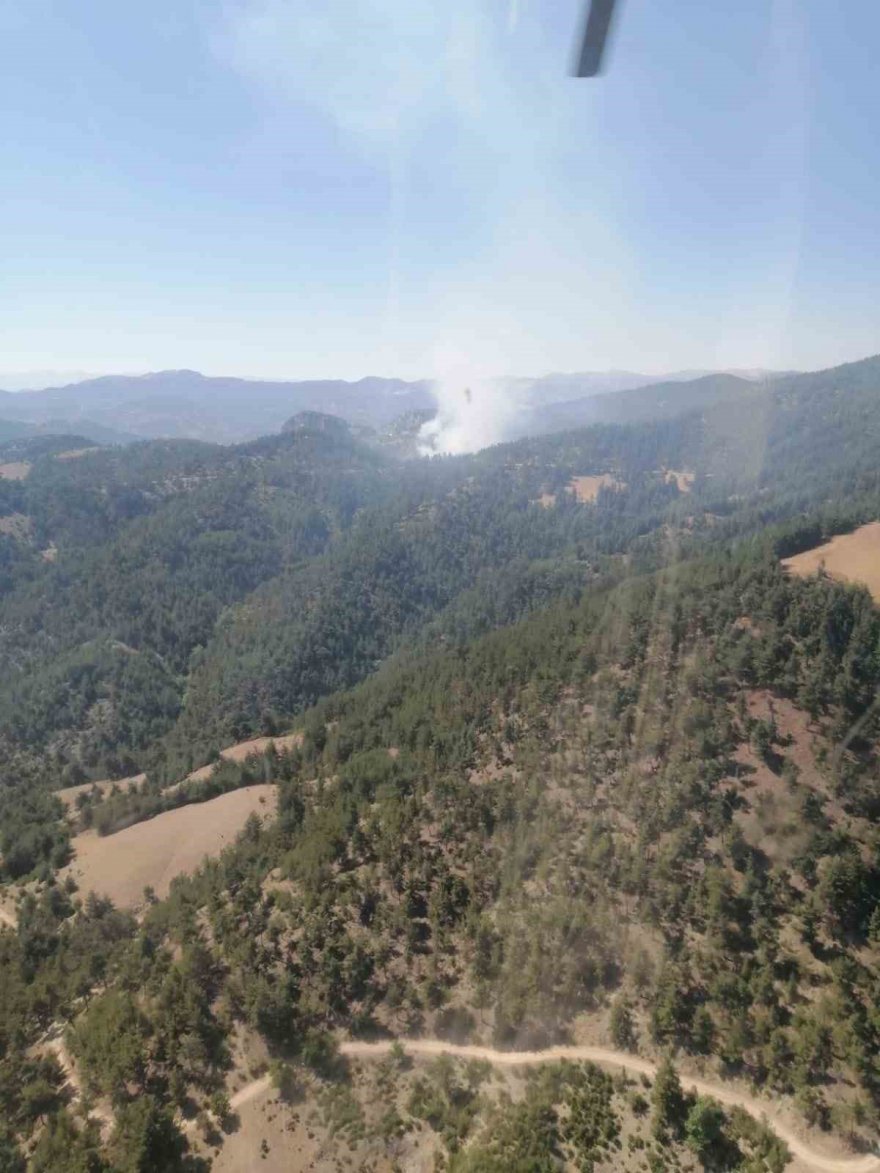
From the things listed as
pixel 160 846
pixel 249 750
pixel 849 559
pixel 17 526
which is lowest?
pixel 249 750

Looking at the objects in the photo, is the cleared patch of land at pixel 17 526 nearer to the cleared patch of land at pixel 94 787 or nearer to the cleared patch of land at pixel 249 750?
the cleared patch of land at pixel 94 787

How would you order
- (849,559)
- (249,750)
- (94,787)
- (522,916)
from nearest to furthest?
(522,916), (849,559), (94,787), (249,750)

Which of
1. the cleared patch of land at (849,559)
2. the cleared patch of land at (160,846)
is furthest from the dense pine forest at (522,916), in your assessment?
the cleared patch of land at (849,559)

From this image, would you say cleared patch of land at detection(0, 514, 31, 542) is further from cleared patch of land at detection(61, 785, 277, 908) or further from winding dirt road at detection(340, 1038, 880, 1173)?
winding dirt road at detection(340, 1038, 880, 1173)

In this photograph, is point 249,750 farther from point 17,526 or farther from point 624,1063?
point 17,526

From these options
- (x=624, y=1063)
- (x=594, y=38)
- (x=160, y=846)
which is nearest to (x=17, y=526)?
(x=160, y=846)
